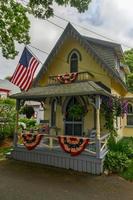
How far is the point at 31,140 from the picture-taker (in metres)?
12.8

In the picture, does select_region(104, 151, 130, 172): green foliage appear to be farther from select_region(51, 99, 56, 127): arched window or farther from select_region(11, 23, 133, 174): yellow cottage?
select_region(51, 99, 56, 127): arched window

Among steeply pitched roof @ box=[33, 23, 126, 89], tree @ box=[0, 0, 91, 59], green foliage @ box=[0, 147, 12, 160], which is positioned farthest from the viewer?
steeply pitched roof @ box=[33, 23, 126, 89]

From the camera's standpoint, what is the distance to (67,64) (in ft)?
53.6

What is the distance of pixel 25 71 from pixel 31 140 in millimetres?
4101

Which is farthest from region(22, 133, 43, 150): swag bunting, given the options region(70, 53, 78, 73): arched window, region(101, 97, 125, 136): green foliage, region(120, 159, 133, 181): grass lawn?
region(70, 53, 78, 73): arched window

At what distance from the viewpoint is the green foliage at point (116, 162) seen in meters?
10.8

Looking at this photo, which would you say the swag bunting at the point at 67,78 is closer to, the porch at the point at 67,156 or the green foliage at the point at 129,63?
the porch at the point at 67,156

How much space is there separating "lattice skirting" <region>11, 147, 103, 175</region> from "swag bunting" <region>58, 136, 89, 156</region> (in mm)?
282

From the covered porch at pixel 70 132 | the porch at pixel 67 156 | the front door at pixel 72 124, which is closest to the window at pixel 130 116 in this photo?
the covered porch at pixel 70 132

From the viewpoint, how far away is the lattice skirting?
418 inches

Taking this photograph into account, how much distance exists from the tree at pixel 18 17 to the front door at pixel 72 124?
518 cm

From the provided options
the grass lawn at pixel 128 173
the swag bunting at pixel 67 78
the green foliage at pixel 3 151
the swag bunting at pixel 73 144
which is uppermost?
the swag bunting at pixel 67 78

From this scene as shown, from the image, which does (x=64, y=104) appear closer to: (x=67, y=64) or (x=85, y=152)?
(x=67, y=64)

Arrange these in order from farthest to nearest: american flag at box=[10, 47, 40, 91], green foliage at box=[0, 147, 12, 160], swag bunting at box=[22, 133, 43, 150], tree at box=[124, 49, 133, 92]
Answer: tree at box=[124, 49, 133, 92] < green foliage at box=[0, 147, 12, 160] < american flag at box=[10, 47, 40, 91] < swag bunting at box=[22, 133, 43, 150]
